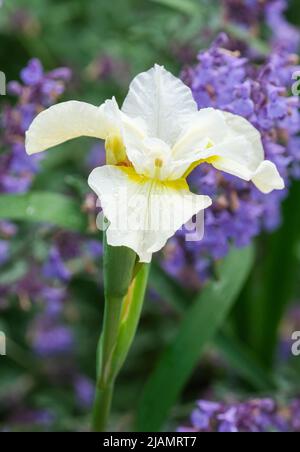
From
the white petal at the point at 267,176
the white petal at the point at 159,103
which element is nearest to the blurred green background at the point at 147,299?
the white petal at the point at 159,103

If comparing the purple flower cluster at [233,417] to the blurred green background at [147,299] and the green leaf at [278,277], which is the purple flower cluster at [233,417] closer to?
the blurred green background at [147,299]

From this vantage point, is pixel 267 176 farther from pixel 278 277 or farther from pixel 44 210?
pixel 278 277

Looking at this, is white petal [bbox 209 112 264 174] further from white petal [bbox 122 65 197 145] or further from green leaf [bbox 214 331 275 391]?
green leaf [bbox 214 331 275 391]

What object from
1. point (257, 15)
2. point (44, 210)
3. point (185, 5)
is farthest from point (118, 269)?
point (257, 15)

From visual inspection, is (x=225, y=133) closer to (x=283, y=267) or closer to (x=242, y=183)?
(x=242, y=183)

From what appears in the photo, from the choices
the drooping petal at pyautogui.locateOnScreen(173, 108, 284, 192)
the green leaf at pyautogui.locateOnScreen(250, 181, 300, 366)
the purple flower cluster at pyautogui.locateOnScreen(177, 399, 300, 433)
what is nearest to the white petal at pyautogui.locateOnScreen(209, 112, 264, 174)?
the drooping petal at pyautogui.locateOnScreen(173, 108, 284, 192)

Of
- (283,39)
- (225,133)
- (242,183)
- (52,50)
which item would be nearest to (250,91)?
(242,183)
